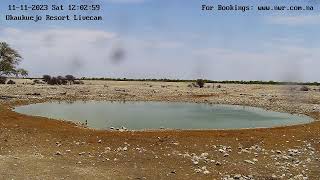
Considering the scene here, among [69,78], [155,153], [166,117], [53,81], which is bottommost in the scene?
[155,153]

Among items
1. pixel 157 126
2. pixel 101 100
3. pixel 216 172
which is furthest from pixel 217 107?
pixel 216 172

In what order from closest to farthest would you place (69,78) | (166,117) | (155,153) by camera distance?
(155,153), (166,117), (69,78)

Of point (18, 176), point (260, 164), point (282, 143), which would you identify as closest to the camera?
point (18, 176)

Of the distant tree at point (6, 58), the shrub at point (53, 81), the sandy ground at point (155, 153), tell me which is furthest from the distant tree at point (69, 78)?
the sandy ground at point (155, 153)

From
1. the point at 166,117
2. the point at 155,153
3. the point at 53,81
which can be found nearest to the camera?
the point at 155,153

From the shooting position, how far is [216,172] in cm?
2086

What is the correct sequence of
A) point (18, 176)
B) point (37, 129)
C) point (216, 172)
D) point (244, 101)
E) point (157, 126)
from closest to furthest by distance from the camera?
point (18, 176) < point (216, 172) < point (37, 129) < point (157, 126) < point (244, 101)

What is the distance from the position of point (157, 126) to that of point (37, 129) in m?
8.81

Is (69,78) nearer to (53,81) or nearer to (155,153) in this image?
(53,81)

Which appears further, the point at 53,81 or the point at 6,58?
the point at 53,81

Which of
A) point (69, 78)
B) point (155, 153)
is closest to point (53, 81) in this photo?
point (69, 78)

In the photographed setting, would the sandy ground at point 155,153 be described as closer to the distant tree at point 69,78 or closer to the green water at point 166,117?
the green water at point 166,117

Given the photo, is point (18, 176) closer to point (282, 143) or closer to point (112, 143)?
point (112, 143)

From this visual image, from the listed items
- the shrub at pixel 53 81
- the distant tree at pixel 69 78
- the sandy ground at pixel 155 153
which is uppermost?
the distant tree at pixel 69 78
